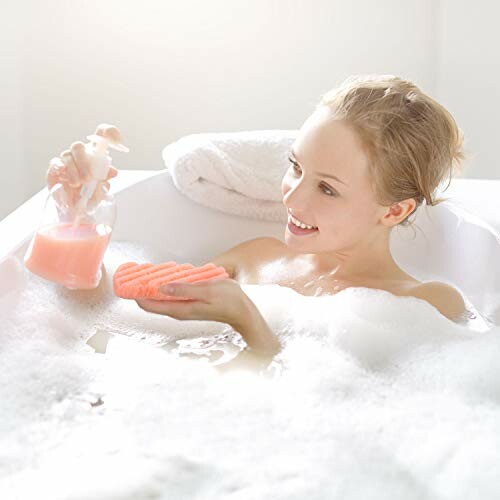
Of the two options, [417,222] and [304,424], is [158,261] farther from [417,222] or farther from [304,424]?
[304,424]

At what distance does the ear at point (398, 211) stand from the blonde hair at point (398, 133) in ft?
0.04

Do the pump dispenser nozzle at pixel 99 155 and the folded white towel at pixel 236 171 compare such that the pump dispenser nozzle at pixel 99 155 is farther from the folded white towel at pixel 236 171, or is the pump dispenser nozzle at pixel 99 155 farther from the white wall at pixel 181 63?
the white wall at pixel 181 63

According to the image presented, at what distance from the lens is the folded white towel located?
65.4 inches

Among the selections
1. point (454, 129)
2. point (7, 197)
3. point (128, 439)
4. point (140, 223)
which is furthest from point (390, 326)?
point (7, 197)

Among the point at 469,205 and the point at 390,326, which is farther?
the point at 469,205

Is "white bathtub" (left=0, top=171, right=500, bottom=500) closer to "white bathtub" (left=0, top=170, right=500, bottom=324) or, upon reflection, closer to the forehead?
"white bathtub" (left=0, top=170, right=500, bottom=324)

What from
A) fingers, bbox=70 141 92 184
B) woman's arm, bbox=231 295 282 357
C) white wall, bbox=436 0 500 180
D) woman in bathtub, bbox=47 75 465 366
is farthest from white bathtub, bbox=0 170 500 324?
white wall, bbox=436 0 500 180

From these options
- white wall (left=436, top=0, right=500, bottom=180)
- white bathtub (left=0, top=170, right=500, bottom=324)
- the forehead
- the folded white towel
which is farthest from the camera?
white wall (left=436, top=0, right=500, bottom=180)

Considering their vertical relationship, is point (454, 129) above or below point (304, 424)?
above

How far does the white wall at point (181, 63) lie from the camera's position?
2.45 m

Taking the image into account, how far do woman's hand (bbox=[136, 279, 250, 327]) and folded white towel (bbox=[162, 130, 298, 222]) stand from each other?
17.0 inches

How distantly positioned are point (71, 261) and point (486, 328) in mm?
636

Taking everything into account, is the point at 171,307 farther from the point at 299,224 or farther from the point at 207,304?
the point at 299,224

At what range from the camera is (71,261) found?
3.94 feet
